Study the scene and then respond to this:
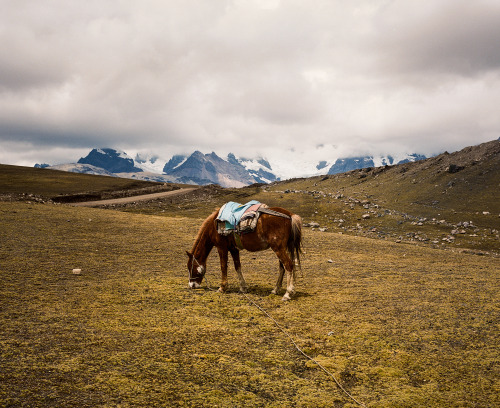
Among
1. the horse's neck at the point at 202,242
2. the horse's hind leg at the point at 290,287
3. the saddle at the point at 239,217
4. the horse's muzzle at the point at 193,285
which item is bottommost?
the horse's muzzle at the point at 193,285

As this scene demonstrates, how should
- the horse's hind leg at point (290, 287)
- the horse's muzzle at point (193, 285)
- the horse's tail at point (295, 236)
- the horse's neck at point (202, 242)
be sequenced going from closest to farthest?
the horse's hind leg at point (290, 287)
the horse's tail at point (295, 236)
the horse's muzzle at point (193, 285)
the horse's neck at point (202, 242)

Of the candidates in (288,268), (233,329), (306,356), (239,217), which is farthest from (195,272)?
(306,356)

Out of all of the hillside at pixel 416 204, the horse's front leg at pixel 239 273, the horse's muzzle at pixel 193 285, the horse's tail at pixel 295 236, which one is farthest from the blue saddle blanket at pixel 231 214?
the hillside at pixel 416 204

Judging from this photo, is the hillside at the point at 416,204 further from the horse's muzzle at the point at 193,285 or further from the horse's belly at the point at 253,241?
the horse's muzzle at the point at 193,285

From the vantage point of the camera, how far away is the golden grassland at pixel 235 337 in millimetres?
4531

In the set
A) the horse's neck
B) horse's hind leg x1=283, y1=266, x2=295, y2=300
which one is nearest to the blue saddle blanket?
the horse's neck

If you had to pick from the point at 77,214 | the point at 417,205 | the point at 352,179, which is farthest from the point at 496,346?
the point at 352,179

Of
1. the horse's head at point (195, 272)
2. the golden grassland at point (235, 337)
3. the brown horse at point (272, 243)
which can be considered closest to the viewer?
the golden grassland at point (235, 337)

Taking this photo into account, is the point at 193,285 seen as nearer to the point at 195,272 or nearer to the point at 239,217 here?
the point at 195,272

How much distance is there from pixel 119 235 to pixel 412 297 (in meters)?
15.6

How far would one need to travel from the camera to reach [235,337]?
21.4 feet

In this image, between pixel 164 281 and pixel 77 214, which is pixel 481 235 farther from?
pixel 77 214

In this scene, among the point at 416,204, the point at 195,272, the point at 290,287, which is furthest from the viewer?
the point at 416,204

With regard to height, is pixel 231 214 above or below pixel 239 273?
above
